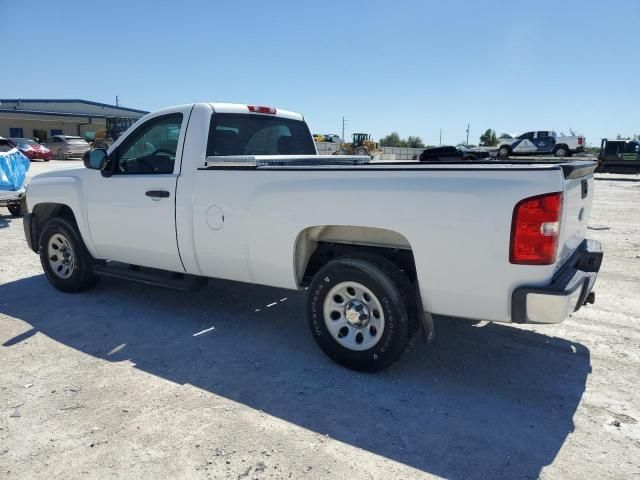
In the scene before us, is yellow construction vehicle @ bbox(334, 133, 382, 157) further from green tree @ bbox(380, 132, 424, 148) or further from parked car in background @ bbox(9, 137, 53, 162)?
green tree @ bbox(380, 132, 424, 148)

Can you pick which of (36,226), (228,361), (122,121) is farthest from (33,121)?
(228,361)

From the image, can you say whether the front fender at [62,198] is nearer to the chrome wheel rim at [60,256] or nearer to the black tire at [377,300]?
the chrome wheel rim at [60,256]

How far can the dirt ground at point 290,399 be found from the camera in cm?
Result: 266

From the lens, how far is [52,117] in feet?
162

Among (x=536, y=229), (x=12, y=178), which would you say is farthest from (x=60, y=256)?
(x=12, y=178)

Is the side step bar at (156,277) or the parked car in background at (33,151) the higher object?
the parked car in background at (33,151)

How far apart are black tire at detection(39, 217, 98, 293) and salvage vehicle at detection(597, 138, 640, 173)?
27981mm

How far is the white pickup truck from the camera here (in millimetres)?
2918

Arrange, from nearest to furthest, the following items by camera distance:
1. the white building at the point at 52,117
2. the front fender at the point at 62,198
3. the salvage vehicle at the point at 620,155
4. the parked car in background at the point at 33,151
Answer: the front fender at the point at 62,198 → the salvage vehicle at the point at 620,155 → the parked car in background at the point at 33,151 → the white building at the point at 52,117

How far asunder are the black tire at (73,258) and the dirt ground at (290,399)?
368mm

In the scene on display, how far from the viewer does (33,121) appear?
159ft

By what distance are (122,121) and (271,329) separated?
38533mm

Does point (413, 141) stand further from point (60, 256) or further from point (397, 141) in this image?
point (60, 256)

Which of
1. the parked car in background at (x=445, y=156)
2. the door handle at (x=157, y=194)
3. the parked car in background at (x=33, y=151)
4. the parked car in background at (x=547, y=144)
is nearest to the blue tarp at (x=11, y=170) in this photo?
the door handle at (x=157, y=194)
